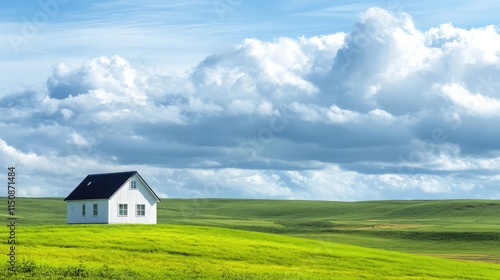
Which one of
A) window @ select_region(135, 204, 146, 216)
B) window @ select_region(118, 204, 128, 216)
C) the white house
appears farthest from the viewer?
window @ select_region(135, 204, 146, 216)

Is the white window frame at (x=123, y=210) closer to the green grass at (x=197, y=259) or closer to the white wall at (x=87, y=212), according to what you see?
the white wall at (x=87, y=212)

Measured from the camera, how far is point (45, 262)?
148 ft

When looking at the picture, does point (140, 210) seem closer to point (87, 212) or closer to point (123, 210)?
point (123, 210)

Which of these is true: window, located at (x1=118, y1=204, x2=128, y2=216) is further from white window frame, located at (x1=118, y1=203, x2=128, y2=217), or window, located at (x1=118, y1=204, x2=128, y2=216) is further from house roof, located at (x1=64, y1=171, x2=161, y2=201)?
house roof, located at (x1=64, y1=171, x2=161, y2=201)

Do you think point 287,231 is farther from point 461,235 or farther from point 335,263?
point 335,263

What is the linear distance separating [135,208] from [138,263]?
39041mm

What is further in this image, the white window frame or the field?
the white window frame

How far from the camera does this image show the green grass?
44156 millimetres

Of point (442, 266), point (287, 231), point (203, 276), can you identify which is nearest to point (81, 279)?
point (203, 276)

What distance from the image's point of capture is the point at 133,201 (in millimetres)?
87562

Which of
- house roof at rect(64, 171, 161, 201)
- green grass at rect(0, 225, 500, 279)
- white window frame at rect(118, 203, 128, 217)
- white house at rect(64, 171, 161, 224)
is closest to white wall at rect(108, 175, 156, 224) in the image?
white house at rect(64, 171, 161, 224)

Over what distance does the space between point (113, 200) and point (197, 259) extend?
33.0 meters

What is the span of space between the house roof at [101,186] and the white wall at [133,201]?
0.46m

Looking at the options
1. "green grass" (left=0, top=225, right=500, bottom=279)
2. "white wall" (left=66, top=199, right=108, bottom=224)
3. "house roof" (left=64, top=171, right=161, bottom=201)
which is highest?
"house roof" (left=64, top=171, right=161, bottom=201)
